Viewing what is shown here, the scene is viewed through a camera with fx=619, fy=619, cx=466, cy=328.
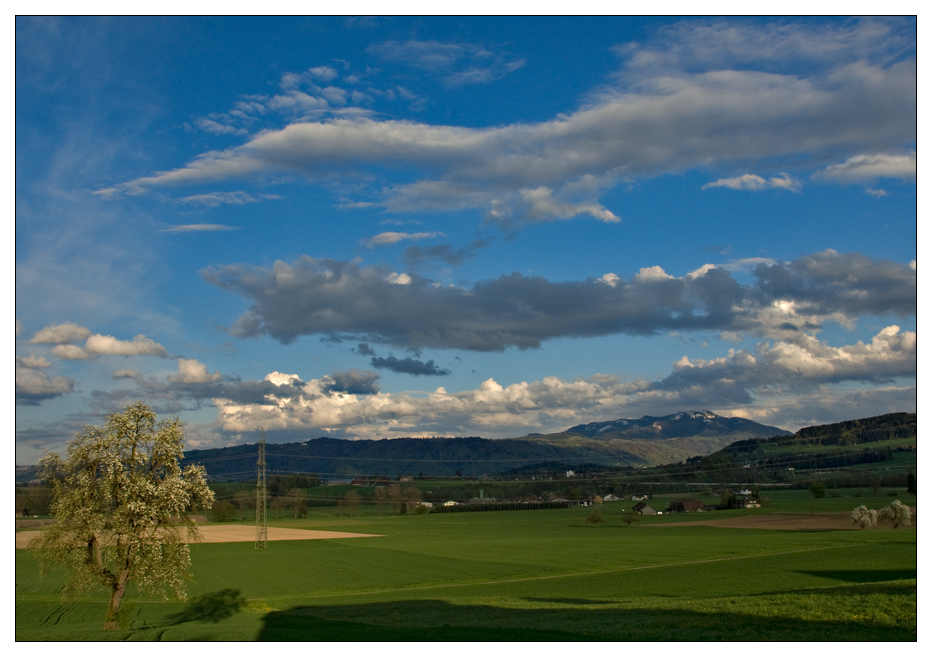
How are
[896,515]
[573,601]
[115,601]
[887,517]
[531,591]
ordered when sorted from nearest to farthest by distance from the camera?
[115,601] < [573,601] < [531,591] < [896,515] < [887,517]

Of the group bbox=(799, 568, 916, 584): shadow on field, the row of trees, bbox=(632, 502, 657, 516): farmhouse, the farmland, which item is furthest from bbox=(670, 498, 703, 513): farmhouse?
bbox=(799, 568, 916, 584): shadow on field

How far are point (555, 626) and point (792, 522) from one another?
10124 cm

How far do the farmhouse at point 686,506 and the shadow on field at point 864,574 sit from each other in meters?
114

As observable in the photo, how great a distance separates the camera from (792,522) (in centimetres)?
10931

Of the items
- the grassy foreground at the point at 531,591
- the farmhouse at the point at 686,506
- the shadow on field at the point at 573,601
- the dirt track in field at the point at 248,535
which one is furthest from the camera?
the farmhouse at the point at 686,506

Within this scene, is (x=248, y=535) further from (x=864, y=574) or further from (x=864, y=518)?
(x=864, y=518)

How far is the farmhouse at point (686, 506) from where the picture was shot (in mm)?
159550

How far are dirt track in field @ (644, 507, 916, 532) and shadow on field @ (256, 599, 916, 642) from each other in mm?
82648

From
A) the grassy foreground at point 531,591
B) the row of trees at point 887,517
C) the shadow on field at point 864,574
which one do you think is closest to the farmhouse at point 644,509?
the grassy foreground at point 531,591

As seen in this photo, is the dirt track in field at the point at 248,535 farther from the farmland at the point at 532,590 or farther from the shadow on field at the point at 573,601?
the shadow on field at the point at 573,601

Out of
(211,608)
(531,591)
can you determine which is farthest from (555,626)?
(211,608)

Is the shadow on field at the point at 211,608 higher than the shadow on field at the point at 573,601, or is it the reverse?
the shadow on field at the point at 573,601

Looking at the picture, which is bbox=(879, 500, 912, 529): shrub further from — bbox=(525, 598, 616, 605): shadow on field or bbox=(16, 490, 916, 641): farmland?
bbox=(525, 598, 616, 605): shadow on field

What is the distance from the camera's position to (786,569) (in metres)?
53.3
